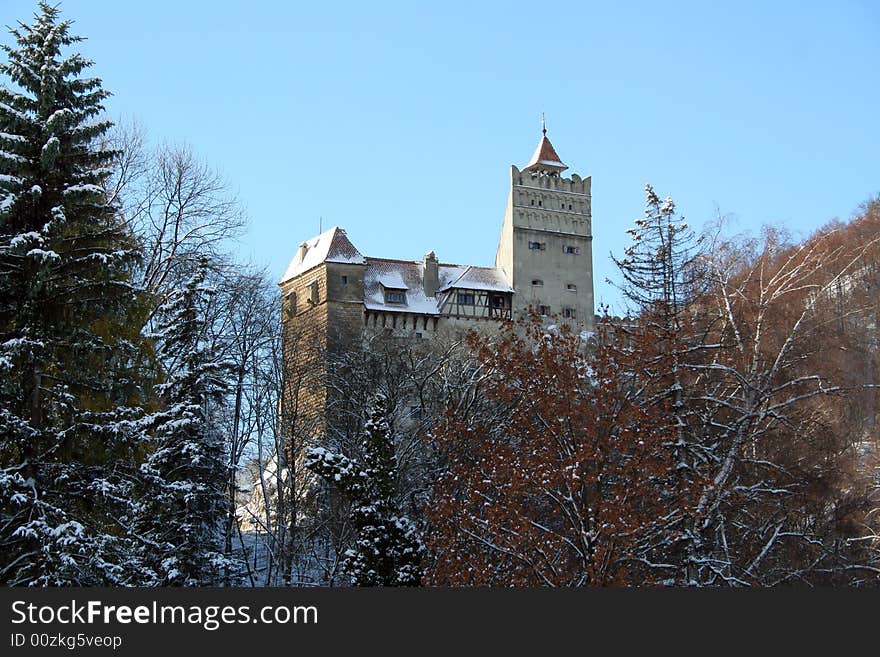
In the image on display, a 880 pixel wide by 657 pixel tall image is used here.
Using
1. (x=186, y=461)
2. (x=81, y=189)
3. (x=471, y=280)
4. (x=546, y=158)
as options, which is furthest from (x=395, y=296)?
(x=81, y=189)

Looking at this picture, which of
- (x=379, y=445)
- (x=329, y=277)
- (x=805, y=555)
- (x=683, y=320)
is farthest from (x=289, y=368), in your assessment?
(x=329, y=277)

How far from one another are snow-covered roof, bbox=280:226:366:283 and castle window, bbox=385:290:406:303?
2.02 m

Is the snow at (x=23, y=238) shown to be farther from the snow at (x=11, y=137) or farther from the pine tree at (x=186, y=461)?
the pine tree at (x=186, y=461)

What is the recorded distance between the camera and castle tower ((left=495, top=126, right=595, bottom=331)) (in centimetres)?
6047

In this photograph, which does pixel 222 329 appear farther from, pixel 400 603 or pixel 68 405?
pixel 400 603

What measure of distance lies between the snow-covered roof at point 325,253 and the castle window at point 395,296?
2.02 metres

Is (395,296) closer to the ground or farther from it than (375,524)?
farther from it

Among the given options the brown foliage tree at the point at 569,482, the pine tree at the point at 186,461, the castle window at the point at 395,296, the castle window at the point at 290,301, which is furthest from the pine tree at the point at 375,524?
the castle window at the point at 395,296

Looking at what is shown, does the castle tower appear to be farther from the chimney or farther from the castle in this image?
the chimney

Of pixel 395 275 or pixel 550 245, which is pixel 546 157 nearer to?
pixel 550 245

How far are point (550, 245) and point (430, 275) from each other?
743cm

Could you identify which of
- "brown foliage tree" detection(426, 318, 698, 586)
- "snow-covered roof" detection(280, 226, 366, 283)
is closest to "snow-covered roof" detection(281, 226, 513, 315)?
"snow-covered roof" detection(280, 226, 366, 283)

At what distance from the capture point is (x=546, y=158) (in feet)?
221

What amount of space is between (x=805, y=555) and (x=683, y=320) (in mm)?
4971
